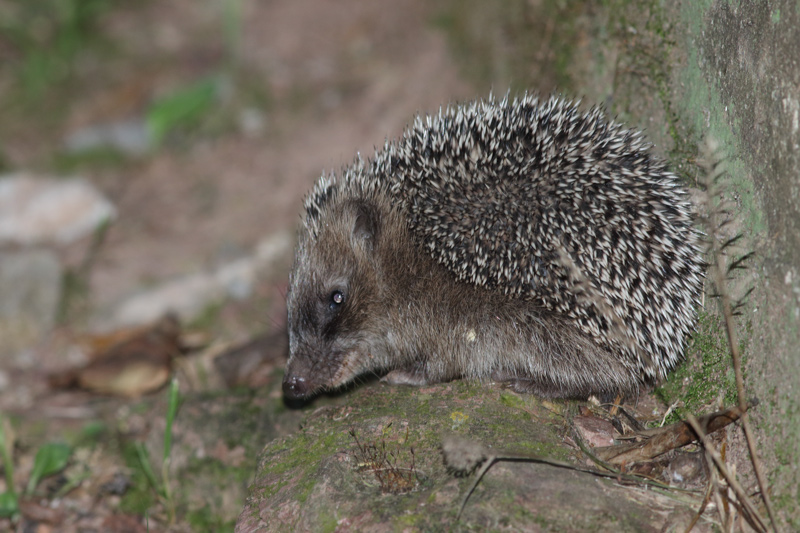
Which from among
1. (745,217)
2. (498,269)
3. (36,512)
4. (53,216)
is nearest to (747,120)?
(745,217)

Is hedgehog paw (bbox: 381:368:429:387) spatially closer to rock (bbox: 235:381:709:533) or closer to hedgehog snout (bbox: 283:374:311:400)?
rock (bbox: 235:381:709:533)

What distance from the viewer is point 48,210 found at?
9.48 m

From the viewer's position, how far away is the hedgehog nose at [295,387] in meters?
5.39

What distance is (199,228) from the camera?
31.0ft

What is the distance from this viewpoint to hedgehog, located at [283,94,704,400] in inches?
185

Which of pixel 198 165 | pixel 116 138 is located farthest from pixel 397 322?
pixel 116 138

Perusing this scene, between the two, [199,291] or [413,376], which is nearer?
[413,376]

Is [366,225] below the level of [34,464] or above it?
above

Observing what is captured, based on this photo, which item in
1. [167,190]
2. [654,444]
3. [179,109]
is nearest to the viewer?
[654,444]

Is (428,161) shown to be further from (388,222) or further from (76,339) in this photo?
(76,339)

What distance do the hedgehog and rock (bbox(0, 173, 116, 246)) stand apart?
4845 mm

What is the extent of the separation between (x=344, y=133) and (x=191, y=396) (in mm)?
4954

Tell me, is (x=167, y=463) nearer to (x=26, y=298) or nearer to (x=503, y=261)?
(x=503, y=261)

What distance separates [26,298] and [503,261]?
594 cm
